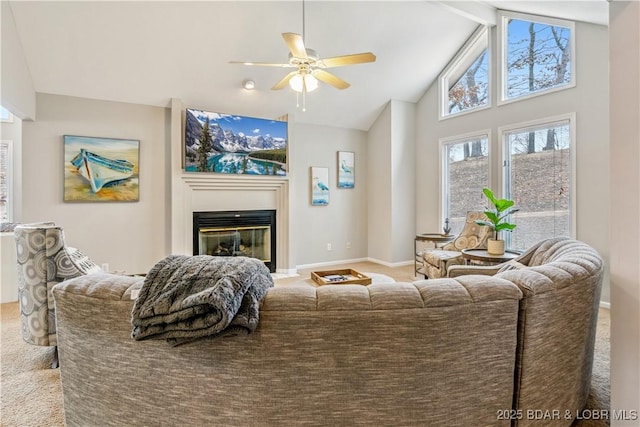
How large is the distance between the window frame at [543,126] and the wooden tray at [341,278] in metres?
2.54

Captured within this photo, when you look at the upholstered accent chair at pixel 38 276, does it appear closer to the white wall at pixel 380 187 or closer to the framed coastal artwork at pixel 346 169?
the framed coastal artwork at pixel 346 169

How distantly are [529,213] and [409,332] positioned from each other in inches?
153

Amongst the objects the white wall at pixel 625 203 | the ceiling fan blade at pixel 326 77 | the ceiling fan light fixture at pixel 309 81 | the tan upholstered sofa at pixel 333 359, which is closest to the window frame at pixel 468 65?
the ceiling fan blade at pixel 326 77

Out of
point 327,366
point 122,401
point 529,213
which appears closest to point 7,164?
point 122,401

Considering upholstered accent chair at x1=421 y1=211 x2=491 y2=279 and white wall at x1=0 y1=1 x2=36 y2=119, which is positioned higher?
white wall at x1=0 y1=1 x2=36 y2=119

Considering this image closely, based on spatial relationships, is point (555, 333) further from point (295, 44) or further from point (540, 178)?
point (540, 178)

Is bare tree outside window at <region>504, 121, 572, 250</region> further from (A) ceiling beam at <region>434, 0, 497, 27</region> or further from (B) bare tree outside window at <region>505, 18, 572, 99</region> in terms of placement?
(A) ceiling beam at <region>434, 0, 497, 27</region>

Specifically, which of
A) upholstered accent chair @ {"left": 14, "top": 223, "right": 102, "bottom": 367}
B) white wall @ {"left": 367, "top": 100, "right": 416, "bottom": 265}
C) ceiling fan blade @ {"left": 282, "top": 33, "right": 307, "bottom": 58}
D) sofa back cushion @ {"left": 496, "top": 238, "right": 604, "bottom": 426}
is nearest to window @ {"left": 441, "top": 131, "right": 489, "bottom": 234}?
white wall @ {"left": 367, "top": 100, "right": 416, "bottom": 265}

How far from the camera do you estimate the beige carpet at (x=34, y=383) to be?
5.82ft

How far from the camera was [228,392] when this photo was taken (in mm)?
1165

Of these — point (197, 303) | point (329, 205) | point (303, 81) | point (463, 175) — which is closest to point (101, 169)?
point (303, 81)

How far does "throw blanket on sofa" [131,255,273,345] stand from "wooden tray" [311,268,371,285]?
5.67ft

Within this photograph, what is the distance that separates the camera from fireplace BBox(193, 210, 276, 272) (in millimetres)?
4602

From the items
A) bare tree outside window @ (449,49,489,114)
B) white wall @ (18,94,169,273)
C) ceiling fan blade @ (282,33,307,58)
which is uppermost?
bare tree outside window @ (449,49,489,114)
